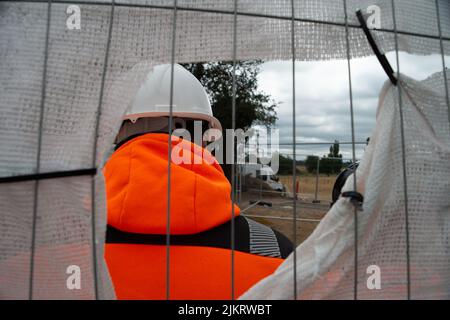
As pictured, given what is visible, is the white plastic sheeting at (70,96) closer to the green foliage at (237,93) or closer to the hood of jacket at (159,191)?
the hood of jacket at (159,191)

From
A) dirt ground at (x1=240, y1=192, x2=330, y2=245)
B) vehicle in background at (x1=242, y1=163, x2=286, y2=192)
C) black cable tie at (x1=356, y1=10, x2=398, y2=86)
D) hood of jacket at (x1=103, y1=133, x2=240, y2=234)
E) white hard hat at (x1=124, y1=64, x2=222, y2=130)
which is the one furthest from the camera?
vehicle in background at (x1=242, y1=163, x2=286, y2=192)

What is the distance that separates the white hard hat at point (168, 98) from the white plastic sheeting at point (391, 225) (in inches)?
55.9

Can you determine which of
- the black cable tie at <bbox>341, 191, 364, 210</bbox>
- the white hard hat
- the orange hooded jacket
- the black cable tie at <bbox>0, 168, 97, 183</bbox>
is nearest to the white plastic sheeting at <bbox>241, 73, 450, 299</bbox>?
the black cable tie at <bbox>341, 191, 364, 210</bbox>

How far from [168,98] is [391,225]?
1.66 m

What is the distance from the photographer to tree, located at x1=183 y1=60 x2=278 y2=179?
16.5 ft

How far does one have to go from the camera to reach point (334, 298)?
111cm

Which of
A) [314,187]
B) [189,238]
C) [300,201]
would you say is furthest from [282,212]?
[189,238]

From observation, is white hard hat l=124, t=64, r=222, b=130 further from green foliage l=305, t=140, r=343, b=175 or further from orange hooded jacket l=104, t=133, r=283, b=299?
green foliage l=305, t=140, r=343, b=175

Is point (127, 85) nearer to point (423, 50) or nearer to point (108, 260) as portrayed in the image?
point (108, 260)

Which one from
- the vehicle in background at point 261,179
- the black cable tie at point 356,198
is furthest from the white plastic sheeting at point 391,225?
the vehicle in background at point 261,179

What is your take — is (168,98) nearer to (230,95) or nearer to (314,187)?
(230,95)

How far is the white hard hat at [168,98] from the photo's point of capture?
228 centimetres

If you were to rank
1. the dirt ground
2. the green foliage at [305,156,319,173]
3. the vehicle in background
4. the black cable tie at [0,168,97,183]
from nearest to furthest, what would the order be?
the black cable tie at [0,168,97,183] → the dirt ground → the green foliage at [305,156,319,173] → the vehicle in background
